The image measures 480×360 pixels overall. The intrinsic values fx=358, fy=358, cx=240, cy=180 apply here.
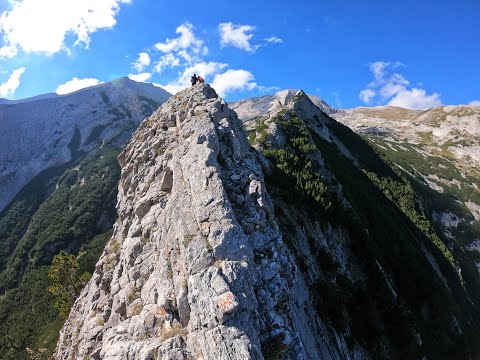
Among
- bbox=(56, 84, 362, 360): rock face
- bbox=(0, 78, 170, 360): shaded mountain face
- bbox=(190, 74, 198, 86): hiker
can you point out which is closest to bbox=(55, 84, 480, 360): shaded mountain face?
bbox=(56, 84, 362, 360): rock face

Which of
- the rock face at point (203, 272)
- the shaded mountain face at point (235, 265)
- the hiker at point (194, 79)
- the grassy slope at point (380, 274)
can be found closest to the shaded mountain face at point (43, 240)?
the shaded mountain face at point (235, 265)

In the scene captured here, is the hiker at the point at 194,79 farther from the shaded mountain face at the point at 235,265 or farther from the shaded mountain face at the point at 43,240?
the shaded mountain face at the point at 43,240

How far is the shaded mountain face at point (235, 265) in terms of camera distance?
1700cm

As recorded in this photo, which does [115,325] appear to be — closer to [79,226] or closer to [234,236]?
→ [234,236]

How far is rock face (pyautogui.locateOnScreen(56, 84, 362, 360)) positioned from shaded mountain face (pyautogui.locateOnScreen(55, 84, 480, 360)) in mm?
76

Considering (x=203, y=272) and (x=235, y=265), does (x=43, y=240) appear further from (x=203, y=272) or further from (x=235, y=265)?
(x=235, y=265)

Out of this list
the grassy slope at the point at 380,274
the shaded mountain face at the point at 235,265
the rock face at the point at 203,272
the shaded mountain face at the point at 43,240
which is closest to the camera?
the rock face at the point at 203,272

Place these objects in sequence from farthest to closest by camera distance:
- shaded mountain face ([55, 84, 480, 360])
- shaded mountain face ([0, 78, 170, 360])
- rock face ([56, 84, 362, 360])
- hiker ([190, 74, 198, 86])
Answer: shaded mountain face ([0, 78, 170, 360])
hiker ([190, 74, 198, 86])
shaded mountain face ([55, 84, 480, 360])
rock face ([56, 84, 362, 360])

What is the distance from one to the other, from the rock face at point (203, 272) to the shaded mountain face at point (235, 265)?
0.08 meters

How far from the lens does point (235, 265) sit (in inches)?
698

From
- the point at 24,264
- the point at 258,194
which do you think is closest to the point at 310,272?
the point at 258,194

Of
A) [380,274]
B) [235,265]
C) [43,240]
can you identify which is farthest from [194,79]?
[43,240]

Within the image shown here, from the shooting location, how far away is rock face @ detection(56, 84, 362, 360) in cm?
1636

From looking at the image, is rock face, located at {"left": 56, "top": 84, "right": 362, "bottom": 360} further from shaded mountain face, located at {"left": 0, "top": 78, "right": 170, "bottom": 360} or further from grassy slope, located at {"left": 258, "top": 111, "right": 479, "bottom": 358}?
shaded mountain face, located at {"left": 0, "top": 78, "right": 170, "bottom": 360}
